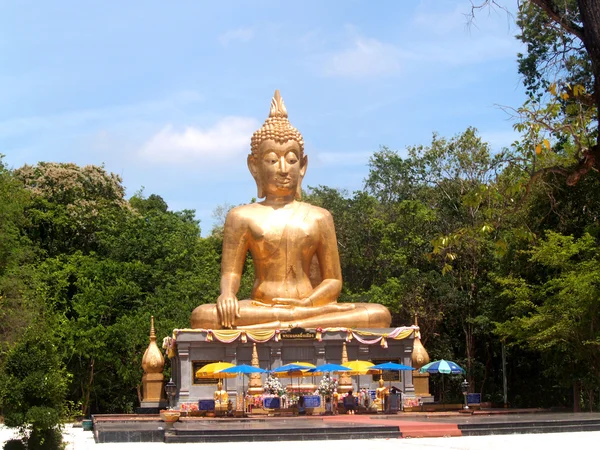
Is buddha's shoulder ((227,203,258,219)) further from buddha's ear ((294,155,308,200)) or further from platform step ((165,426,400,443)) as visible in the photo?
platform step ((165,426,400,443))

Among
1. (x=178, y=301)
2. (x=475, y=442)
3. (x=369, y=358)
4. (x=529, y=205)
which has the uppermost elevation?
(x=529, y=205)

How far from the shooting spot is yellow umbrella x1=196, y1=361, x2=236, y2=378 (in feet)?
79.5

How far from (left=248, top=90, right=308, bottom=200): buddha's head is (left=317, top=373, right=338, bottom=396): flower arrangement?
6.03 metres

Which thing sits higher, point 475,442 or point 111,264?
point 111,264

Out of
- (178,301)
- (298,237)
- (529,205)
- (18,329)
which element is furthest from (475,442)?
(178,301)

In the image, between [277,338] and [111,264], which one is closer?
[277,338]

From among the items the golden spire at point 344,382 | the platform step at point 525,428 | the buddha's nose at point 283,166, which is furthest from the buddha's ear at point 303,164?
the platform step at point 525,428

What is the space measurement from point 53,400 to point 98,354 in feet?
69.3

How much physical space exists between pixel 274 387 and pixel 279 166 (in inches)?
265

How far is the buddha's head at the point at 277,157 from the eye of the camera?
92.0ft

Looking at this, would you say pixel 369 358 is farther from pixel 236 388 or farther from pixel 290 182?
pixel 290 182

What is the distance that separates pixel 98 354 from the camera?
35.3 m

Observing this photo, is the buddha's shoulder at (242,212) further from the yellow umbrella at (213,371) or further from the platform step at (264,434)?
the platform step at (264,434)

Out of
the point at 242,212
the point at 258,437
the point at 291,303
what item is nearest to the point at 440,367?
the point at 291,303
